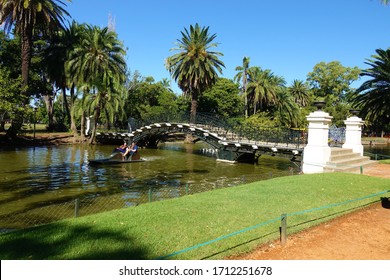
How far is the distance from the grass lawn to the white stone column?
1032cm

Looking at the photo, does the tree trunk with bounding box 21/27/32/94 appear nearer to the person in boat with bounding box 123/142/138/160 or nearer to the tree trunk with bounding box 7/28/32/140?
the tree trunk with bounding box 7/28/32/140

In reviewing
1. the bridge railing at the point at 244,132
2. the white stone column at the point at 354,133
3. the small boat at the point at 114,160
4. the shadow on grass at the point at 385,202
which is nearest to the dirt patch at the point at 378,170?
the white stone column at the point at 354,133

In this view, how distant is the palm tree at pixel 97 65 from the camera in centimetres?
4616

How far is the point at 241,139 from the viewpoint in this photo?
1282 inches

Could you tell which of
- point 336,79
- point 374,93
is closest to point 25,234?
point 374,93

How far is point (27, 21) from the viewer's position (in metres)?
38.8

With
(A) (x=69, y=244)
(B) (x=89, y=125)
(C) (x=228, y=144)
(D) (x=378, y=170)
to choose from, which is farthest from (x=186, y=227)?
(B) (x=89, y=125)

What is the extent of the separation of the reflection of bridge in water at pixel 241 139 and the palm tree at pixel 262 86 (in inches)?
1028

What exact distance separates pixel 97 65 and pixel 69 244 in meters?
44.6

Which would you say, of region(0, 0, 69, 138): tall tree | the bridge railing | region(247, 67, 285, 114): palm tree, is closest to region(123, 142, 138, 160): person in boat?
the bridge railing

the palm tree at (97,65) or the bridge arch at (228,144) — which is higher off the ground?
the palm tree at (97,65)

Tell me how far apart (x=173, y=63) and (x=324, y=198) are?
41058mm

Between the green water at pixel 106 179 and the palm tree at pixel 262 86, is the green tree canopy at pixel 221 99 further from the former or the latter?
the green water at pixel 106 179

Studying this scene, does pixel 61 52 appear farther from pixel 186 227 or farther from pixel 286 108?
pixel 186 227
